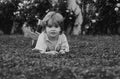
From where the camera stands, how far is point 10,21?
22.9m

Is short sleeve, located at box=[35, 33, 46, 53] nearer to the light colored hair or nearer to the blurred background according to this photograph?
the light colored hair

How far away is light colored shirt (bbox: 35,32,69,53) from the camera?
24.3 ft

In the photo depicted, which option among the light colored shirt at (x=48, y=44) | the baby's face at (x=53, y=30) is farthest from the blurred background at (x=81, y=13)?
the baby's face at (x=53, y=30)

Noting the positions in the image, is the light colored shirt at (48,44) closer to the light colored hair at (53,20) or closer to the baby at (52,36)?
the baby at (52,36)

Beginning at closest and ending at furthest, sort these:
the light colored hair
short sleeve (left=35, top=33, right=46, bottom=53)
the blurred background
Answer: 1. the light colored hair
2. short sleeve (left=35, top=33, right=46, bottom=53)
3. the blurred background

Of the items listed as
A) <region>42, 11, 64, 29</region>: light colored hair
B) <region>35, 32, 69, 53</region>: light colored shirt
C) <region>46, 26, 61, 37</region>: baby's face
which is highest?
<region>42, 11, 64, 29</region>: light colored hair

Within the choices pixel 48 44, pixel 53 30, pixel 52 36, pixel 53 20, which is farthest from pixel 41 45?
pixel 53 20

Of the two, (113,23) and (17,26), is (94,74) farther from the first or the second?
(17,26)

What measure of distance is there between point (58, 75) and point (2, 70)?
2.54 feet

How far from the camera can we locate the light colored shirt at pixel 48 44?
7.42m

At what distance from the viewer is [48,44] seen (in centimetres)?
755

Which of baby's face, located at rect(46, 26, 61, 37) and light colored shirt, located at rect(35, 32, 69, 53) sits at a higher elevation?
baby's face, located at rect(46, 26, 61, 37)

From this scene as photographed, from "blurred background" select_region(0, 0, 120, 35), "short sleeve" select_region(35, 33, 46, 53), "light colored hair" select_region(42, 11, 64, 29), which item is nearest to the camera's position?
"light colored hair" select_region(42, 11, 64, 29)

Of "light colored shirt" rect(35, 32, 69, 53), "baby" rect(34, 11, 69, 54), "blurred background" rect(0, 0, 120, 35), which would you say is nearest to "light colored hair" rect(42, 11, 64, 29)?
"baby" rect(34, 11, 69, 54)
